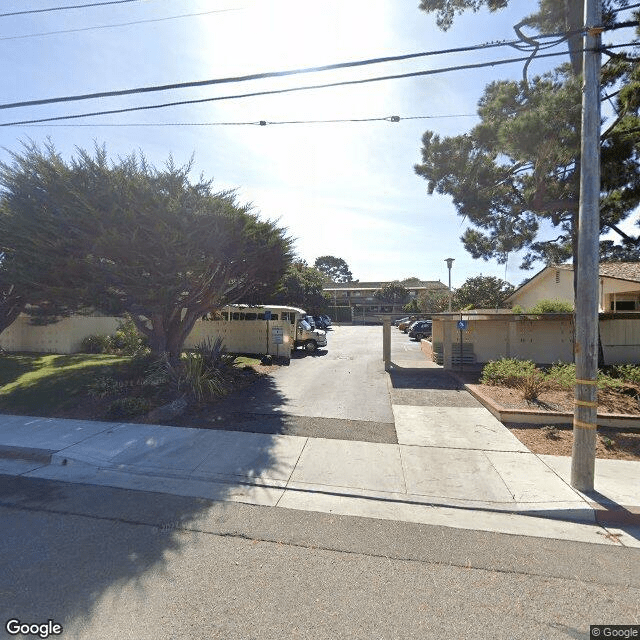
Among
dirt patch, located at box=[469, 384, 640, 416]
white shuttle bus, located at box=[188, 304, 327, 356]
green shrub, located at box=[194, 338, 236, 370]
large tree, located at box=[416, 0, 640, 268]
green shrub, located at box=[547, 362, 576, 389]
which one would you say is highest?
large tree, located at box=[416, 0, 640, 268]

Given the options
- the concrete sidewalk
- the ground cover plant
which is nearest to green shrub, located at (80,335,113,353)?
the concrete sidewalk

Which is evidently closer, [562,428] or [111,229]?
[562,428]

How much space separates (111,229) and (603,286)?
22.8 m

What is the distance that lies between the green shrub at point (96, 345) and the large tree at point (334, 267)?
91.6m

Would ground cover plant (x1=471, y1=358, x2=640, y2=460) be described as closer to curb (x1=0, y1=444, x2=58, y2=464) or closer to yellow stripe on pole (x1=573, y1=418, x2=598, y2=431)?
yellow stripe on pole (x1=573, y1=418, x2=598, y2=431)

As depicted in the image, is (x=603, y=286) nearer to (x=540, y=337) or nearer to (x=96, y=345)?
(x=540, y=337)

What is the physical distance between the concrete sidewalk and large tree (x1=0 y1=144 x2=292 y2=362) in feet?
11.6

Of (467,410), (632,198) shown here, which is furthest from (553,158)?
(467,410)

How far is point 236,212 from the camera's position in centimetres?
1074

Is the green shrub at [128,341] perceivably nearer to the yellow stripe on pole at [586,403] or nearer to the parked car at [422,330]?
the yellow stripe on pole at [586,403]

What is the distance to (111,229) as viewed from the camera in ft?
28.8

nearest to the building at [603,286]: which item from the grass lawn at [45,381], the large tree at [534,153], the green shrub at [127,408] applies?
the large tree at [534,153]

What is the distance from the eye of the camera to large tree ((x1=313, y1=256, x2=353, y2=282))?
108m

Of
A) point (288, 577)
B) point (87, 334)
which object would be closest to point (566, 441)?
point (288, 577)
